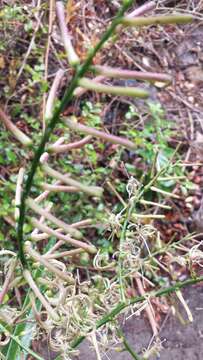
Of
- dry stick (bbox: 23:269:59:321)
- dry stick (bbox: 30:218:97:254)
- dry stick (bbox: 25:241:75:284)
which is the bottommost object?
dry stick (bbox: 23:269:59:321)

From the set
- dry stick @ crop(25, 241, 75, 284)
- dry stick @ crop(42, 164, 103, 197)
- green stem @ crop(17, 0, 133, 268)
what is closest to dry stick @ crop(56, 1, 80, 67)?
green stem @ crop(17, 0, 133, 268)

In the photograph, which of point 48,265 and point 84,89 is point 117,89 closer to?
point 84,89

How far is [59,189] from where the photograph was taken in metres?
0.68

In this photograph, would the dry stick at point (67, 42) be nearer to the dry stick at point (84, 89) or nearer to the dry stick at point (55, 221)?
the dry stick at point (84, 89)

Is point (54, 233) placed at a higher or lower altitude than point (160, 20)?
lower

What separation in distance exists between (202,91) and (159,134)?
19.5 inches

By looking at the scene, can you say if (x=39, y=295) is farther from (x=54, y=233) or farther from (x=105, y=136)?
(x=105, y=136)

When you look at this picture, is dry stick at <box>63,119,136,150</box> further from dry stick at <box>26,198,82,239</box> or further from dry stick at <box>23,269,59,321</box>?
dry stick at <box>23,269,59,321</box>

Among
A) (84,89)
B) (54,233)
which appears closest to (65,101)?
(84,89)

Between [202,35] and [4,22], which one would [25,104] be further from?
[202,35]

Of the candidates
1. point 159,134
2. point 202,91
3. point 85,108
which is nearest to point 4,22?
point 85,108

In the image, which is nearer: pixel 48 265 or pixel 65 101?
pixel 65 101

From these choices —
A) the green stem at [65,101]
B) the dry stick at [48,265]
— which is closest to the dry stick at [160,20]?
the green stem at [65,101]

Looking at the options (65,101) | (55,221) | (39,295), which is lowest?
(39,295)
